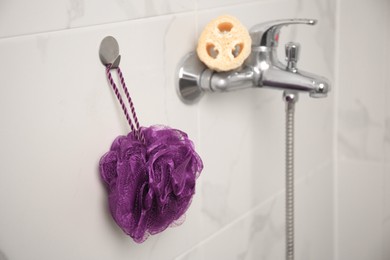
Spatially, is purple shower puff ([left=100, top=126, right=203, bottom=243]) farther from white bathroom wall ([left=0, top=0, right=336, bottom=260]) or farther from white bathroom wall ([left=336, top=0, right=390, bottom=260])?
white bathroom wall ([left=336, top=0, right=390, bottom=260])

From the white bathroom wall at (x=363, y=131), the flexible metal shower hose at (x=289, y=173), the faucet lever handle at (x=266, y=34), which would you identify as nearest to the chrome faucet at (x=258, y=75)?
the faucet lever handle at (x=266, y=34)

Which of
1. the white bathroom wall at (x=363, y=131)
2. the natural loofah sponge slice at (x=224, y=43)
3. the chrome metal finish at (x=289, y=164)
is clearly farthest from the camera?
the white bathroom wall at (x=363, y=131)

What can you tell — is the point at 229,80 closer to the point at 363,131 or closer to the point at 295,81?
the point at 295,81

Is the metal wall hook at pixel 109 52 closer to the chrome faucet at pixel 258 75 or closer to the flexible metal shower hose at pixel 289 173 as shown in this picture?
the chrome faucet at pixel 258 75

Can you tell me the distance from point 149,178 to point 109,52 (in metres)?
0.16

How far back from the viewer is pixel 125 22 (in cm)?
71

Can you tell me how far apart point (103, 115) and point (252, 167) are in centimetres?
41

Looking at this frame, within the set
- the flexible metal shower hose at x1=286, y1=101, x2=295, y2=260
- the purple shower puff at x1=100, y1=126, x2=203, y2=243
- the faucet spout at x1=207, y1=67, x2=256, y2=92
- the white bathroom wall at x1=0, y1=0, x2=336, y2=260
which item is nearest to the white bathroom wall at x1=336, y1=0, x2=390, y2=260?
the white bathroom wall at x1=0, y1=0, x2=336, y2=260

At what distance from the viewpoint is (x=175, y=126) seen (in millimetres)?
822

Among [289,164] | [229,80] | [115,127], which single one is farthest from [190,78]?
[289,164]

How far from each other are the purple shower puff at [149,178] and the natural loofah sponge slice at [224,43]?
15 cm

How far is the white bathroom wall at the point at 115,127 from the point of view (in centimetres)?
60

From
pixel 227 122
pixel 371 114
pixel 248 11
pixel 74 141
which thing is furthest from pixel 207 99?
pixel 371 114

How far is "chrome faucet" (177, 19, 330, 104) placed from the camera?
0.83 metres
